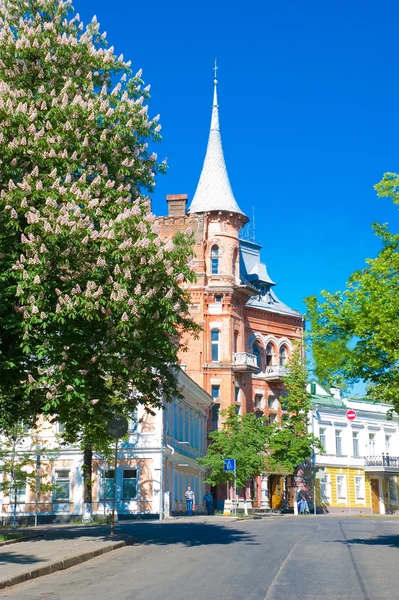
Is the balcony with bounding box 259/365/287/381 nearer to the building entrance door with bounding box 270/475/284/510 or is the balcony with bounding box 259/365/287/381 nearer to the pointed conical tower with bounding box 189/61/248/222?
the building entrance door with bounding box 270/475/284/510

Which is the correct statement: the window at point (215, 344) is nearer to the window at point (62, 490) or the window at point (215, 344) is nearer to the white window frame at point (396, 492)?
the window at point (62, 490)

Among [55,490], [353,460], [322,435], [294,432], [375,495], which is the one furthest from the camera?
[375,495]

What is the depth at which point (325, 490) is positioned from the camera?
234ft

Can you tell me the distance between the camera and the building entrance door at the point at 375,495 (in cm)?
7394

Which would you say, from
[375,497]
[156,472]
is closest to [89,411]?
[156,472]

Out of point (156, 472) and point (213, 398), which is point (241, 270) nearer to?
point (213, 398)

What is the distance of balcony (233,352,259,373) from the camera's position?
64.1 m

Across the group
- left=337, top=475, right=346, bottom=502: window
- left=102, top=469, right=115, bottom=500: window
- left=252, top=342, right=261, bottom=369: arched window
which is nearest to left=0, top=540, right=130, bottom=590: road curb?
left=102, top=469, right=115, bottom=500: window

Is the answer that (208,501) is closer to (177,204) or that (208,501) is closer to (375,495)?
(177,204)

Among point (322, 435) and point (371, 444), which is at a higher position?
point (322, 435)

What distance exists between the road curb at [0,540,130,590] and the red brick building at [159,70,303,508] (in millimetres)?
44385

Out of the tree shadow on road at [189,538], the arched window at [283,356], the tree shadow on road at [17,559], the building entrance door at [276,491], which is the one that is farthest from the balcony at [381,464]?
the tree shadow on road at [17,559]

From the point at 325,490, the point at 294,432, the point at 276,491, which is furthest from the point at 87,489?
the point at 325,490

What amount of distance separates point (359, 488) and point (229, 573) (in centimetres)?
6344
